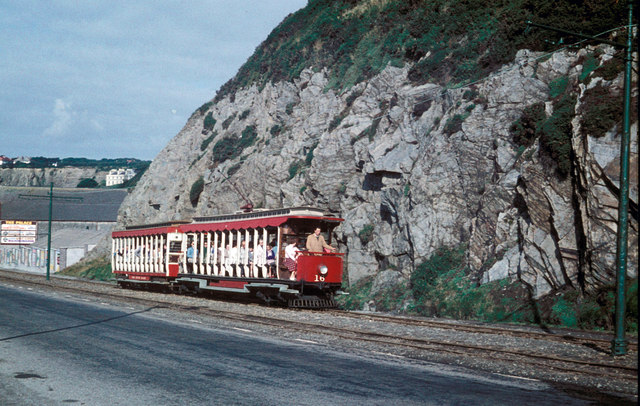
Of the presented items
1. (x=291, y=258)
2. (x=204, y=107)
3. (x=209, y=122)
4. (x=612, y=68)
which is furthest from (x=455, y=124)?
(x=204, y=107)

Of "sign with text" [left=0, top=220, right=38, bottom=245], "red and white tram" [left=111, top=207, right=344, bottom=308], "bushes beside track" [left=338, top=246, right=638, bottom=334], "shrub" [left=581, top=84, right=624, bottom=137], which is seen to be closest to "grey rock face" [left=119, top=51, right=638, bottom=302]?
"shrub" [left=581, top=84, right=624, bottom=137]

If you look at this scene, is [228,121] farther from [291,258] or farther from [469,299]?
[469,299]

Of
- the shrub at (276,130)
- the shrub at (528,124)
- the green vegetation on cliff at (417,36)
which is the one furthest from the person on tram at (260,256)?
the shrub at (276,130)

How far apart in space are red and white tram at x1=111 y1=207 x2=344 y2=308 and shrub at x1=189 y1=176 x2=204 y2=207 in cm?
1787

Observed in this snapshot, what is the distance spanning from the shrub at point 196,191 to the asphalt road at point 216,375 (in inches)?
1353

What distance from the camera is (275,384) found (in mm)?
9461

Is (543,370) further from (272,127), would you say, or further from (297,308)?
(272,127)

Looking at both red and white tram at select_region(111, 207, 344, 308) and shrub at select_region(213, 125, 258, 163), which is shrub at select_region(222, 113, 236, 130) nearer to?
shrub at select_region(213, 125, 258, 163)

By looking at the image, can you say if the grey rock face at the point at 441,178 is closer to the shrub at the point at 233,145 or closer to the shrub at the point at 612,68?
the shrub at the point at 612,68

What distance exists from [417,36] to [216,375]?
31552 mm

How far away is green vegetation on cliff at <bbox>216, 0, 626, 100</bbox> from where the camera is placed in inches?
1075

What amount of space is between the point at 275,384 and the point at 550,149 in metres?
15.0

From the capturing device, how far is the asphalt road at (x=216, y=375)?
8.55 metres

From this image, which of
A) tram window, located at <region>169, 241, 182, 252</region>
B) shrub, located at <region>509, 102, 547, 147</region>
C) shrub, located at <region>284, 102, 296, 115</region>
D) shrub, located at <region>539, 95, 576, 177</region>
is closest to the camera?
shrub, located at <region>539, 95, 576, 177</region>
